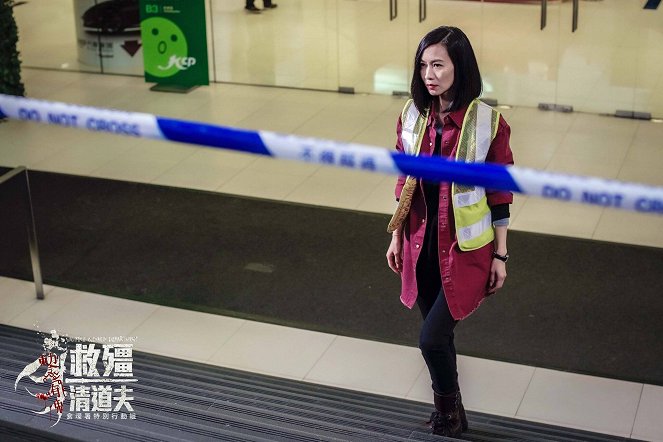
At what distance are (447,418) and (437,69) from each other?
1210 mm

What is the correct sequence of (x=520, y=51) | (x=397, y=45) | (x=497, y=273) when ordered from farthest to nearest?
(x=397, y=45), (x=520, y=51), (x=497, y=273)

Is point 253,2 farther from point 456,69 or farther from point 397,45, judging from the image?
point 456,69

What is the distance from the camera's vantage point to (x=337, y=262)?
244 inches

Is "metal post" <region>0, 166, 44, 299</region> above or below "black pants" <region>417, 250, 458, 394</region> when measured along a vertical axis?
below

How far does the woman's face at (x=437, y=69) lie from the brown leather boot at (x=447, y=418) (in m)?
1.06

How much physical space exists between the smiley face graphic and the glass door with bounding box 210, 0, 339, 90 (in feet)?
1.17

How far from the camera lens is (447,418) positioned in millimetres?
3762

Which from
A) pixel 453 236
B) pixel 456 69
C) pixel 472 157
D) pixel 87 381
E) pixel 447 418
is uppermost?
pixel 456 69

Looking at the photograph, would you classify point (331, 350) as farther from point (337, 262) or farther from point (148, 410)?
point (148, 410)

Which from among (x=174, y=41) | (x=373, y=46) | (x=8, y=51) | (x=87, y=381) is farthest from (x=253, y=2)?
(x=87, y=381)

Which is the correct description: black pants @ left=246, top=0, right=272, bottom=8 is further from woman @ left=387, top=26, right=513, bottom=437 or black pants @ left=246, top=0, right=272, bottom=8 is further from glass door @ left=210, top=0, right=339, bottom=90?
woman @ left=387, top=26, right=513, bottom=437

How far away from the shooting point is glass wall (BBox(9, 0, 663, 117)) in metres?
8.70

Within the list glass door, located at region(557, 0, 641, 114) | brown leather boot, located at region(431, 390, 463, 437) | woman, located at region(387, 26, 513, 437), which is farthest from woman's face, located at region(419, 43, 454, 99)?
glass door, located at region(557, 0, 641, 114)

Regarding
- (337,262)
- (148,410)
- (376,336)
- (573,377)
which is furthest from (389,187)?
(148,410)
